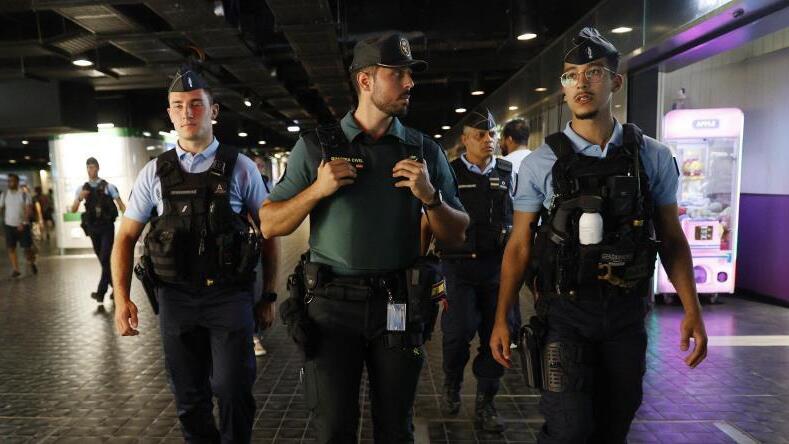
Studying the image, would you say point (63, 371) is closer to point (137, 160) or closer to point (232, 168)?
point (232, 168)

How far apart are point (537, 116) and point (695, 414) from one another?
21.0 feet

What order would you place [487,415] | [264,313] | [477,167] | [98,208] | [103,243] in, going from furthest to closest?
[103,243], [98,208], [477,167], [487,415], [264,313]

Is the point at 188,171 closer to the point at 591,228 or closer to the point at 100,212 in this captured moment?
the point at 591,228

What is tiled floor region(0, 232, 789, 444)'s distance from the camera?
128 inches

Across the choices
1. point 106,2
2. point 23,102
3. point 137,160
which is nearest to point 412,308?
point 106,2

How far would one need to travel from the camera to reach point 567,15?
8023mm

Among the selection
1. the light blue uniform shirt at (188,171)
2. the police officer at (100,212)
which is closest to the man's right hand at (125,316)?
the light blue uniform shirt at (188,171)

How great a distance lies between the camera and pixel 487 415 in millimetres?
3248

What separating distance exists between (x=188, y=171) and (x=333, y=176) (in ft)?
3.74

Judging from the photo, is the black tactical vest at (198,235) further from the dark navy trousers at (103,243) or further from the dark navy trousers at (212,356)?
the dark navy trousers at (103,243)

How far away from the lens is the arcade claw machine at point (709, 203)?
20.5 feet

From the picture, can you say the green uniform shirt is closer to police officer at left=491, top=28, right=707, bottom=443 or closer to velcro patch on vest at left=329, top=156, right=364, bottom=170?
velcro patch on vest at left=329, top=156, right=364, bottom=170

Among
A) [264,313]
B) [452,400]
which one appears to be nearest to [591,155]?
[264,313]

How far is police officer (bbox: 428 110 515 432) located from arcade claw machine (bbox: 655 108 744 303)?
382 cm
